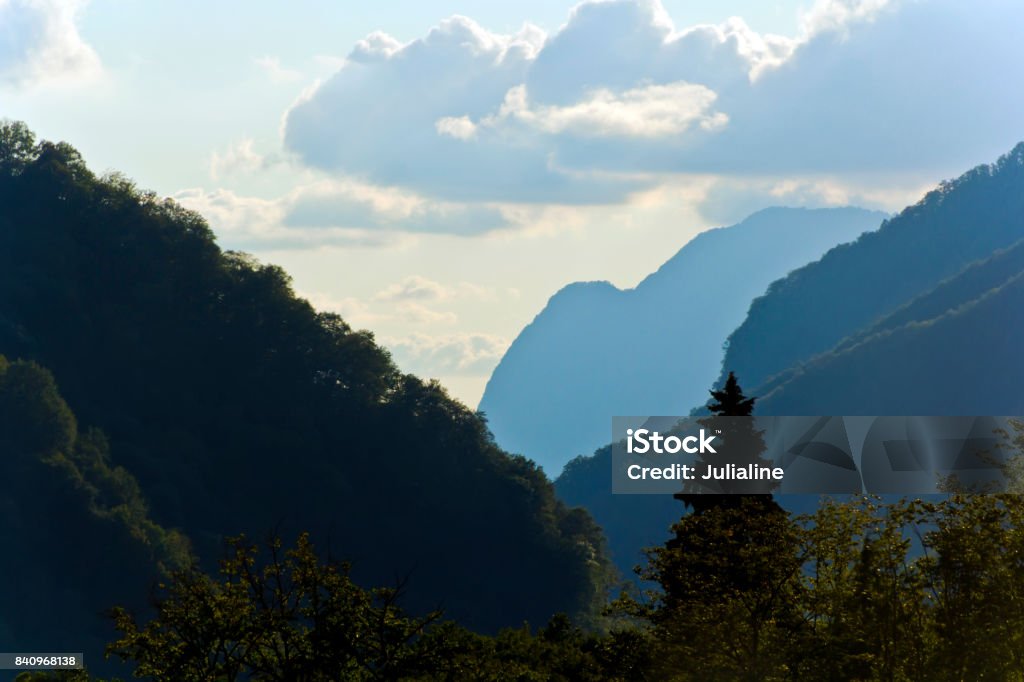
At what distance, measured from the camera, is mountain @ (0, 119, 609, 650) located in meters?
142

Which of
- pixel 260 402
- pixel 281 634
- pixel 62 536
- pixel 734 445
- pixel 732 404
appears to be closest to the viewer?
pixel 281 634

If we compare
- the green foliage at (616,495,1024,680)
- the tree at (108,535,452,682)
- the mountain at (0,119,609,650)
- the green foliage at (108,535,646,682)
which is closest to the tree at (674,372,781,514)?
the green foliage at (616,495,1024,680)

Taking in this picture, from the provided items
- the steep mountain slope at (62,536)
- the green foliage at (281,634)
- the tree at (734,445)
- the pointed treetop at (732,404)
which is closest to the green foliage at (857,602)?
the green foliage at (281,634)

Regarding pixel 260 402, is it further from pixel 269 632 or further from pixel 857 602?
pixel 857 602

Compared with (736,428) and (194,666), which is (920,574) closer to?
(194,666)

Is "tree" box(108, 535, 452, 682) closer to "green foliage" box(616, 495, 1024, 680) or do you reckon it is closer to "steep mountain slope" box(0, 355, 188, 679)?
"green foliage" box(616, 495, 1024, 680)

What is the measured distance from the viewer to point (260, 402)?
15012cm

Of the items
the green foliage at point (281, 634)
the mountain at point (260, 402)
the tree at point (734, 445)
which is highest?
the mountain at point (260, 402)

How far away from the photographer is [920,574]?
107ft

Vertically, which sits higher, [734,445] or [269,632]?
[734,445]

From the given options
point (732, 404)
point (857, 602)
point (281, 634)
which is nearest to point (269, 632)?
point (281, 634)

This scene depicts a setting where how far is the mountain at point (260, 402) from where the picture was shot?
141750 millimetres

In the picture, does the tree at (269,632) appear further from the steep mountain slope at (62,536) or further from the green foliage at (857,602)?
the steep mountain slope at (62,536)

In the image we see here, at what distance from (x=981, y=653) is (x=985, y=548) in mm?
2383
